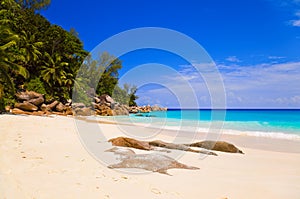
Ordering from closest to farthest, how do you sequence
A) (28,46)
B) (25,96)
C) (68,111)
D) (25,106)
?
(25,106) < (25,96) < (28,46) < (68,111)

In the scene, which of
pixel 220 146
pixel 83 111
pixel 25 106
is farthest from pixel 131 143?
pixel 83 111

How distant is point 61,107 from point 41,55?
6.64 m

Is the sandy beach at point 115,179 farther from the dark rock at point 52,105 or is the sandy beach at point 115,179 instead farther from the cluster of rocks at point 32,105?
the dark rock at point 52,105

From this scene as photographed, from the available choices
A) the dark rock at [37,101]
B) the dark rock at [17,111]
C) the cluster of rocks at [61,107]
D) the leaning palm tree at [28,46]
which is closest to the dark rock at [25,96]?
the cluster of rocks at [61,107]

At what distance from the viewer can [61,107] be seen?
86.1 ft

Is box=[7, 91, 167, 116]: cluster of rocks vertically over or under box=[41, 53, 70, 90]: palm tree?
under

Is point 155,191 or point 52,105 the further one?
point 52,105

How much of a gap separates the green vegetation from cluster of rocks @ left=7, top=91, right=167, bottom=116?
37.8 inches

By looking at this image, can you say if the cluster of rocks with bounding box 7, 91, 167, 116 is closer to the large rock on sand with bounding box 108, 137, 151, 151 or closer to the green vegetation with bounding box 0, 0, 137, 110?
the green vegetation with bounding box 0, 0, 137, 110

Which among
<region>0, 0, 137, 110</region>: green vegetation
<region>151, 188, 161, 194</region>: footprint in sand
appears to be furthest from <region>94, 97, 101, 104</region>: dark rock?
<region>151, 188, 161, 194</region>: footprint in sand

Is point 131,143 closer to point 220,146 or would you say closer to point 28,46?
point 220,146

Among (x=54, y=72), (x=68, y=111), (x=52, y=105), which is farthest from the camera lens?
(x=54, y=72)

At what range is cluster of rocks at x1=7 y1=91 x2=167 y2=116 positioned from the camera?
1975cm

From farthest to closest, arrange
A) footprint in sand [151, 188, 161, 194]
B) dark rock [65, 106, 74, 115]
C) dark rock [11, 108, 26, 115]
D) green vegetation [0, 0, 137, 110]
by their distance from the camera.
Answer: dark rock [65, 106, 74, 115] < green vegetation [0, 0, 137, 110] < dark rock [11, 108, 26, 115] < footprint in sand [151, 188, 161, 194]
